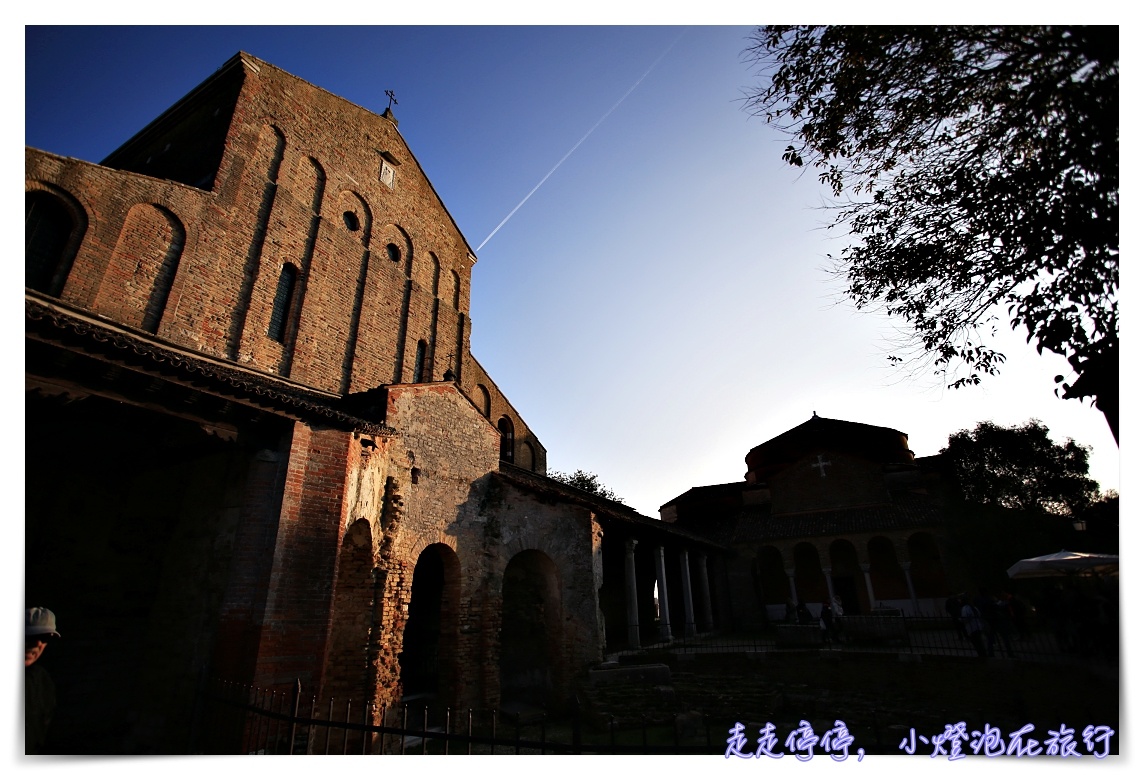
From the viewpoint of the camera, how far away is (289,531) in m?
7.51

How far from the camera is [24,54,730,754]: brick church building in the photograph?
718 cm

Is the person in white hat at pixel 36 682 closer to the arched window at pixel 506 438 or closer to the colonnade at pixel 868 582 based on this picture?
the arched window at pixel 506 438

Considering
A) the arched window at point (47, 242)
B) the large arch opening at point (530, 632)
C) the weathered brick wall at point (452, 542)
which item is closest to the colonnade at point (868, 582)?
the weathered brick wall at point (452, 542)

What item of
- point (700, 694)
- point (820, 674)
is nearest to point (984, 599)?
point (820, 674)

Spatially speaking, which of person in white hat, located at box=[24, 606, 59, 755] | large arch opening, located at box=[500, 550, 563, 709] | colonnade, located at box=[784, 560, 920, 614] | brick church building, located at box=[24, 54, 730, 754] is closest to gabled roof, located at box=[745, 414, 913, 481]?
colonnade, located at box=[784, 560, 920, 614]

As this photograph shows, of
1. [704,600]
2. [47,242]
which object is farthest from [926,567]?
[47,242]

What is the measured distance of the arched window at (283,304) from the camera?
44.1 ft

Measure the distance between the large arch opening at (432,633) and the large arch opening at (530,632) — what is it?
5.43ft

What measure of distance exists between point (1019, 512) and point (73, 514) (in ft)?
98.1

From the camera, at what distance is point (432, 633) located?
12266 mm

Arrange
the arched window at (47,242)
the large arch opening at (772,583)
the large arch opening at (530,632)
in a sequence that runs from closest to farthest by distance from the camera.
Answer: the arched window at (47,242)
the large arch opening at (530,632)
the large arch opening at (772,583)

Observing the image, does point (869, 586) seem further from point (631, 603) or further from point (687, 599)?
point (631, 603)

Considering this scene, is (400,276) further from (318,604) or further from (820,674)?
(820,674)

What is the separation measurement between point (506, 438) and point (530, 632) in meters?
9.91
